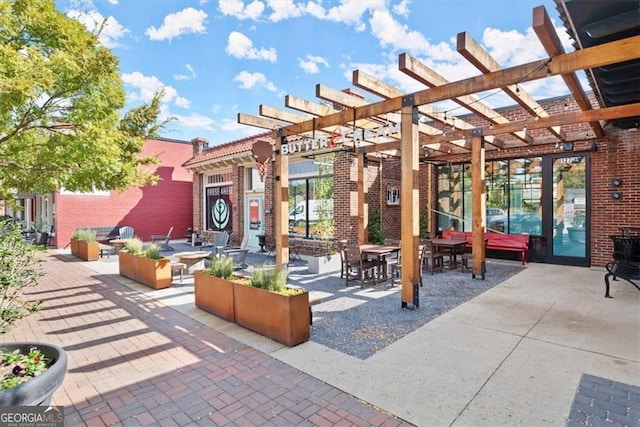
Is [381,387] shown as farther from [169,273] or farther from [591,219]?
[591,219]

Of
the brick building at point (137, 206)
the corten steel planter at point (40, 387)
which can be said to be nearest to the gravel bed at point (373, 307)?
the corten steel planter at point (40, 387)

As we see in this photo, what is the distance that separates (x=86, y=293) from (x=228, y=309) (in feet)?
12.8

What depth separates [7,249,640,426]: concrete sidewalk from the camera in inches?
109

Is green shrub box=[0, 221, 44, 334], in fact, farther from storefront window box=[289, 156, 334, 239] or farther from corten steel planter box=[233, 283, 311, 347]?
storefront window box=[289, 156, 334, 239]

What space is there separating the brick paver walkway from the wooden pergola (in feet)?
9.43

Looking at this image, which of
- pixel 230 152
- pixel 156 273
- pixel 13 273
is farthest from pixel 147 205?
pixel 13 273

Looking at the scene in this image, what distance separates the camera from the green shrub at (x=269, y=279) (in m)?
4.42

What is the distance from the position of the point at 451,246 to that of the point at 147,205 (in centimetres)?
1492

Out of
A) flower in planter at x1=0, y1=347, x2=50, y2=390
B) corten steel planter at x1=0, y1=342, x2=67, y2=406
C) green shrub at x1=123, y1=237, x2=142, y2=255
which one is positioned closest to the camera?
corten steel planter at x1=0, y1=342, x2=67, y2=406

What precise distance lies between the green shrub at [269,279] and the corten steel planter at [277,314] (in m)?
0.10

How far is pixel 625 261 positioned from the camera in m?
6.13

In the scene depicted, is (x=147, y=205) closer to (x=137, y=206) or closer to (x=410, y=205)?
(x=137, y=206)

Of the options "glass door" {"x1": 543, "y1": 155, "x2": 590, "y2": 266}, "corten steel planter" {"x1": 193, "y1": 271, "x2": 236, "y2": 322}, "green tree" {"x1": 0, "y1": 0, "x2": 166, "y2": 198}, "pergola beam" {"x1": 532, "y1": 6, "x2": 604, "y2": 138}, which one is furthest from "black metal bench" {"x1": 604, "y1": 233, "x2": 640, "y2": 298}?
"green tree" {"x1": 0, "y1": 0, "x2": 166, "y2": 198}

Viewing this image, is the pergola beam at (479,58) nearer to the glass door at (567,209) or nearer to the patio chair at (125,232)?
A: the glass door at (567,209)
